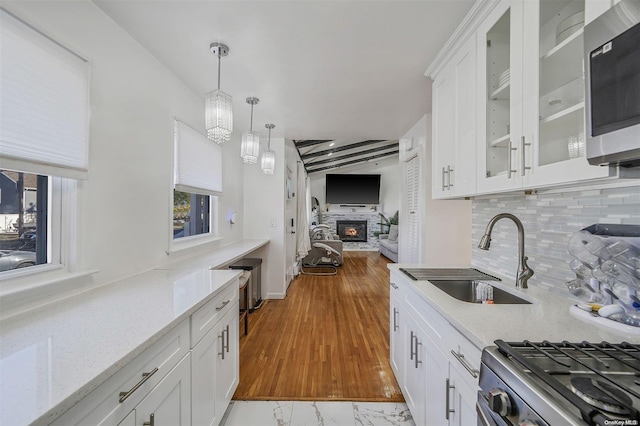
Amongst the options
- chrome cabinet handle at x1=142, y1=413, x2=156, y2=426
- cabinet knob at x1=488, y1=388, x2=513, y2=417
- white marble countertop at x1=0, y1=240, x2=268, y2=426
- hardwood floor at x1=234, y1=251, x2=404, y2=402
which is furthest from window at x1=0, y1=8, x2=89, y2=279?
cabinet knob at x1=488, y1=388, x2=513, y2=417

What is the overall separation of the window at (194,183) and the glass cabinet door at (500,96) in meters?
2.24

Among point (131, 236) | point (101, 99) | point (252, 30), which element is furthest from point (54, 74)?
point (252, 30)

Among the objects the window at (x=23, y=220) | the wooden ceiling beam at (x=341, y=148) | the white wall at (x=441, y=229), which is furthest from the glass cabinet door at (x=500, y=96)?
the wooden ceiling beam at (x=341, y=148)

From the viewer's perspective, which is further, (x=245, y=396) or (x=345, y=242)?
(x=345, y=242)

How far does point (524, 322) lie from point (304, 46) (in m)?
1.93

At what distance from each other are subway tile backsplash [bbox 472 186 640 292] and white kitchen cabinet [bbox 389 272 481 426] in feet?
2.11

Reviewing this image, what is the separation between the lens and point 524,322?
1.02 metres

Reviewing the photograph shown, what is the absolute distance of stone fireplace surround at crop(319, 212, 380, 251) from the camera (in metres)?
9.41

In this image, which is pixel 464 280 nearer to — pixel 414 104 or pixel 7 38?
pixel 414 104

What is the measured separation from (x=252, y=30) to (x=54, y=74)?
1.02 m

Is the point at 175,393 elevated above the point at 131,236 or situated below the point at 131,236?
below

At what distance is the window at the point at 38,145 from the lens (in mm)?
1061

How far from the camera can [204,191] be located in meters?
2.76

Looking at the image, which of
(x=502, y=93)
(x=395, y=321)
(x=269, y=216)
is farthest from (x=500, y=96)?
(x=269, y=216)
